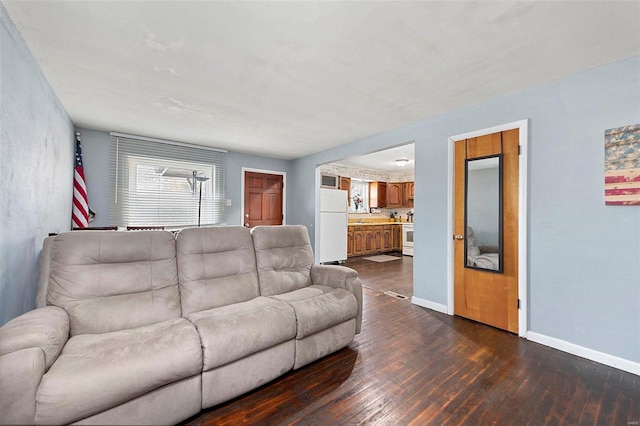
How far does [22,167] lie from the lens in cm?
195

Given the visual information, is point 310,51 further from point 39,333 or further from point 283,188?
point 283,188

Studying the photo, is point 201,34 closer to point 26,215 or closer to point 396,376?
point 26,215

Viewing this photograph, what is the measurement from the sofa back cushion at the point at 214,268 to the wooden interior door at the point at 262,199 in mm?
3361

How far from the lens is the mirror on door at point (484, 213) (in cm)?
294

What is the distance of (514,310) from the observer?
2783 millimetres

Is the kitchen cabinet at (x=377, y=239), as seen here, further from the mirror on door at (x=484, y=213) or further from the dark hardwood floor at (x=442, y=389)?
the dark hardwood floor at (x=442, y=389)

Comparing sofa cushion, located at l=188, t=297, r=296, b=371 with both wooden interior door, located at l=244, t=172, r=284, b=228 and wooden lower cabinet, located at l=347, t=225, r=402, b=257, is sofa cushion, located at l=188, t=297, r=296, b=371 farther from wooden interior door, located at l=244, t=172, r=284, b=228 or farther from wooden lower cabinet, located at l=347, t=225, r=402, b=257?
wooden lower cabinet, located at l=347, t=225, r=402, b=257

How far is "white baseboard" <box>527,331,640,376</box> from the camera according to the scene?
6.95ft

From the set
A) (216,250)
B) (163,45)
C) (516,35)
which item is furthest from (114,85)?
(516,35)

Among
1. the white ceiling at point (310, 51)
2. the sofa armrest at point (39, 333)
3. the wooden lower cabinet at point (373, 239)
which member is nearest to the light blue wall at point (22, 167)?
the white ceiling at point (310, 51)

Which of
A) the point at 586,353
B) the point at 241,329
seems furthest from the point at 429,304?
the point at 241,329

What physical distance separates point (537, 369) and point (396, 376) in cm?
115

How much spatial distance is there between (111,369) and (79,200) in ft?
11.8

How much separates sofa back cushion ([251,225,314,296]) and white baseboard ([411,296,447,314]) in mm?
1657
